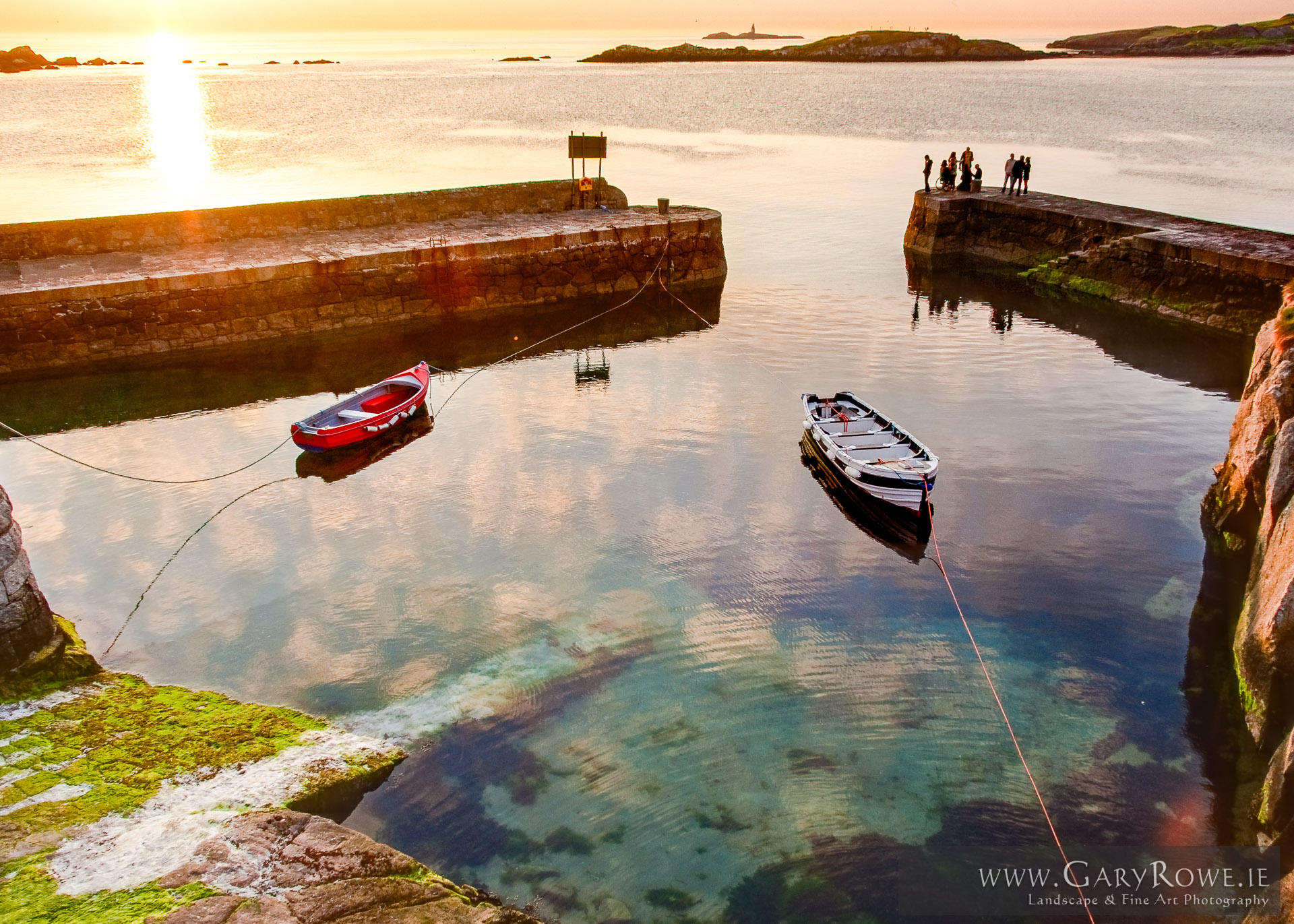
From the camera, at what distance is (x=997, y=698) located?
9328 mm

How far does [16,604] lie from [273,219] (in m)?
16.8

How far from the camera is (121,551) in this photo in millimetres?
12094

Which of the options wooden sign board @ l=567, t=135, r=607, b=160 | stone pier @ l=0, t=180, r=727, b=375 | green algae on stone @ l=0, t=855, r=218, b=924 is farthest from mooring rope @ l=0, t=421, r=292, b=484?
wooden sign board @ l=567, t=135, r=607, b=160

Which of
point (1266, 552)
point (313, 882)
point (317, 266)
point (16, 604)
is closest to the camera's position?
point (313, 882)

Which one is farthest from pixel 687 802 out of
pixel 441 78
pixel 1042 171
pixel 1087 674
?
pixel 441 78

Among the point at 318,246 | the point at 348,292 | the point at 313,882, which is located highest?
the point at 318,246

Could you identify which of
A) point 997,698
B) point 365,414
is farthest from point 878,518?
point 365,414

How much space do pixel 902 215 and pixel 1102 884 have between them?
31805 mm

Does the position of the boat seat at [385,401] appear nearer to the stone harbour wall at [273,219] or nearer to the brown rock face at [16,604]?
the brown rock face at [16,604]

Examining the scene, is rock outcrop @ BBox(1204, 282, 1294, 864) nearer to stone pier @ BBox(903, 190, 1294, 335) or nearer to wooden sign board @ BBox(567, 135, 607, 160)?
stone pier @ BBox(903, 190, 1294, 335)

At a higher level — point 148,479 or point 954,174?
point 954,174

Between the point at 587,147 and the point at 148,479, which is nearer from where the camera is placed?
the point at 148,479

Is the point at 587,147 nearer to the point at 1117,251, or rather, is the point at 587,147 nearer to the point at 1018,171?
the point at 1018,171

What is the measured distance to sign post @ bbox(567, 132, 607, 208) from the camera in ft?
84.5
